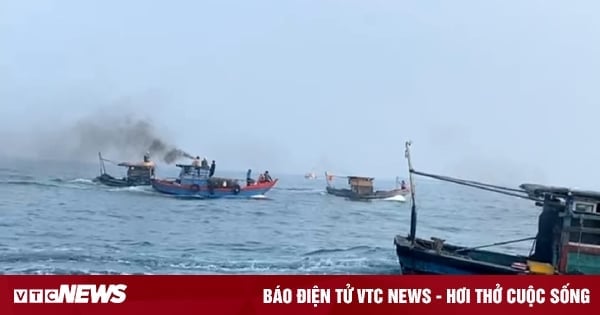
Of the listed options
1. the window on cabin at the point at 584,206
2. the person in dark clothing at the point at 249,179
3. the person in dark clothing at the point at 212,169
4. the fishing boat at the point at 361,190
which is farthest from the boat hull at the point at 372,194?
the window on cabin at the point at 584,206

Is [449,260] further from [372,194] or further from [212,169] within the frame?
[212,169]

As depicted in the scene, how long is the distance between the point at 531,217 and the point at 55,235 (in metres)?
1.56

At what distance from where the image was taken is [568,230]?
7.52ft

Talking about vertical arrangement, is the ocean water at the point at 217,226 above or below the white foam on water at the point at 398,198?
below

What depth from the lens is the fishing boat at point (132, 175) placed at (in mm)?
2172

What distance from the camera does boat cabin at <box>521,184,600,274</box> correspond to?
7.41 feet

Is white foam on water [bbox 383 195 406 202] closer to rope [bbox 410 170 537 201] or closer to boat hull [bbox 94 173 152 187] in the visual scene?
rope [bbox 410 170 537 201]

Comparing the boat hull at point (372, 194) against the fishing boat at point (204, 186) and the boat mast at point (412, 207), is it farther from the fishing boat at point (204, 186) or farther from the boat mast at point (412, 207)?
the fishing boat at point (204, 186)

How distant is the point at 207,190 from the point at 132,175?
0.25 metres

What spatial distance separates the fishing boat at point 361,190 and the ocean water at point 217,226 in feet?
0.08

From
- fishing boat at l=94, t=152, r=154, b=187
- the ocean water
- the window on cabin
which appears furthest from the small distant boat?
the window on cabin

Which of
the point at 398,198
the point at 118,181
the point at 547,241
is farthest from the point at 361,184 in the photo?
the point at 118,181

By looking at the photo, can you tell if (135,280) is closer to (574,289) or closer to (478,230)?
(478,230)

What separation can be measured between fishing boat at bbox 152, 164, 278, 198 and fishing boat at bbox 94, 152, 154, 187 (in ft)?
0.11
